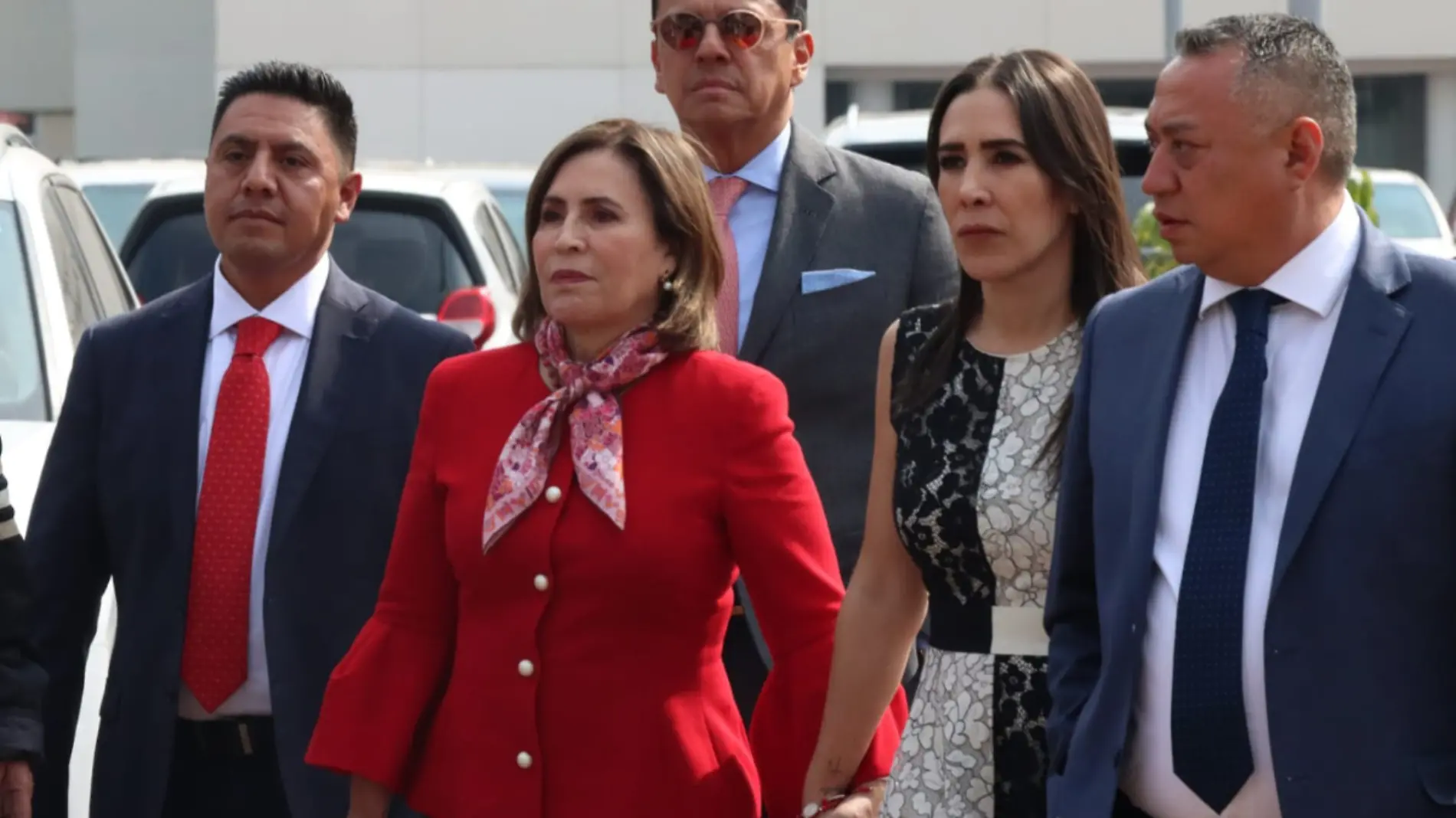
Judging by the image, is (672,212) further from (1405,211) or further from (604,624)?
(1405,211)

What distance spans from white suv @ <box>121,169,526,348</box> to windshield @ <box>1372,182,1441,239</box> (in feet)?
34.9

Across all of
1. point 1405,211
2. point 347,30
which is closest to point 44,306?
point 1405,211

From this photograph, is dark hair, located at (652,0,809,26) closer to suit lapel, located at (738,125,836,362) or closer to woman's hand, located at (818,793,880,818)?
suit lapel, located at (738,125,836,362)

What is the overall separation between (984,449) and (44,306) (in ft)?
10.4

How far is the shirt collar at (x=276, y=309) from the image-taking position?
5.00 m

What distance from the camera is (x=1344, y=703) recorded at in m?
3.49

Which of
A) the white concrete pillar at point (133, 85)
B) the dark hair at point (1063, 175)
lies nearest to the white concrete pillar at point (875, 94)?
the white concrete pillar at point (133, 85)

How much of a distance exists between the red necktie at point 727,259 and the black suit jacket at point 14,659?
1417mm

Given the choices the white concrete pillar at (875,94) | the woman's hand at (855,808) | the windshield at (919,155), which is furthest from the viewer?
the white concrete pillar at (875,94)

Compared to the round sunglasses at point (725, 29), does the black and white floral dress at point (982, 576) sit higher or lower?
lower

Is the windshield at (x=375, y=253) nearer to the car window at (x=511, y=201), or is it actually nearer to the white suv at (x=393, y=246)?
the white suv at (x=393, y=246)

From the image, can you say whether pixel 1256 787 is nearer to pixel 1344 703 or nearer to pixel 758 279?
pixel 1344 703

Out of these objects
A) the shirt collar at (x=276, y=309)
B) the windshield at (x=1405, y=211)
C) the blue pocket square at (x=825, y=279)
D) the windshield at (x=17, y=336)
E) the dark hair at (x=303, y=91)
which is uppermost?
the dark hair at (x=303, y=91)

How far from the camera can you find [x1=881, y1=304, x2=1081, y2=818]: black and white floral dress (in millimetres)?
4219
